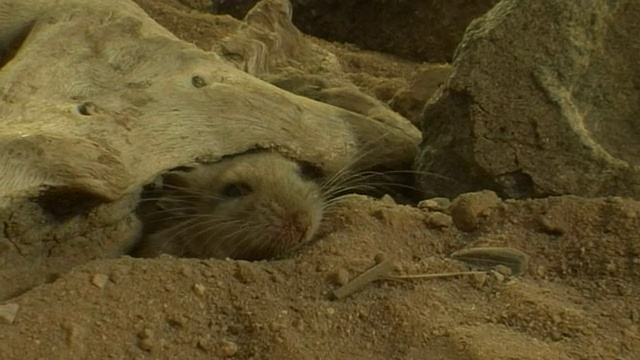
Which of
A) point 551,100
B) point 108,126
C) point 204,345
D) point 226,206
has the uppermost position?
point 551,100

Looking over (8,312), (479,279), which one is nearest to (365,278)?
(479,279)

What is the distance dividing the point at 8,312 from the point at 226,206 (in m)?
0.91

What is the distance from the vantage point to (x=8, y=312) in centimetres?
224

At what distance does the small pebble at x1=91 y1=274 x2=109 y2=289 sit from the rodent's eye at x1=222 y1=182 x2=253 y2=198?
2.34ft

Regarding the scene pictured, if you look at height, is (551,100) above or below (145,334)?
above

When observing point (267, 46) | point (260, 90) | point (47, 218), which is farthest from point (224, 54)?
point (47, 218)

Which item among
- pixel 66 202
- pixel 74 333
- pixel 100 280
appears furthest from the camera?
pixel 66 202

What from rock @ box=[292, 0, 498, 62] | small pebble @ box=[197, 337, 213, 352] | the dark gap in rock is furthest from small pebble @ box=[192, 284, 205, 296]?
rock @ box=[292, 0, 498, 62]

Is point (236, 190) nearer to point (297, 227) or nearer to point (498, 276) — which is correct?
point (297, 227)

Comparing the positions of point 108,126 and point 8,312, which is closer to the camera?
point 8,312

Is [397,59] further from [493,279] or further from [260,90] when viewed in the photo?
[493,279]

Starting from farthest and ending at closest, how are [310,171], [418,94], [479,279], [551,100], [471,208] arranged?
[418,94] → [310,171] → [551,100] → [471,208] → [479,279]

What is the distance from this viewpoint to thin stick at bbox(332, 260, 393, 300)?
7.86ft

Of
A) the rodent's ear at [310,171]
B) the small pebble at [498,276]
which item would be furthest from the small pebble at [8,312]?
the rodent's ear at [310,171]
